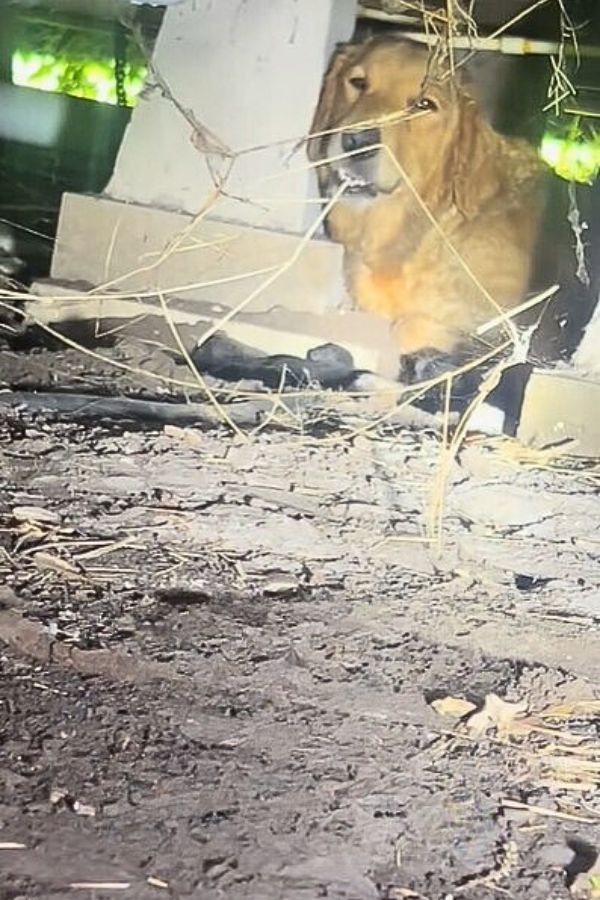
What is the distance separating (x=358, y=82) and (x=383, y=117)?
0.28 meters

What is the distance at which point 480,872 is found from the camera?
160 centimetres

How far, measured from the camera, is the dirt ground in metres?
1.59

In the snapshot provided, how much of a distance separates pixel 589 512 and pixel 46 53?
6.03 meters

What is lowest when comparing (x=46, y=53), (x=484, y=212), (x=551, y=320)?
(x=551, y=320)

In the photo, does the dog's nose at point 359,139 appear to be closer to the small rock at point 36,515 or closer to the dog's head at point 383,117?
the dog's head at point 383,117

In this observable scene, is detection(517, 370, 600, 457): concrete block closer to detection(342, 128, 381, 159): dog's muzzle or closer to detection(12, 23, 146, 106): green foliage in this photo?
detection(342, 128, 381, 159): dog's muzzle

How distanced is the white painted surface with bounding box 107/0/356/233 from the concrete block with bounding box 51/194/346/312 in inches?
3.9

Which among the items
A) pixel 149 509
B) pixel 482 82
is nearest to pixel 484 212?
pixel 482 82

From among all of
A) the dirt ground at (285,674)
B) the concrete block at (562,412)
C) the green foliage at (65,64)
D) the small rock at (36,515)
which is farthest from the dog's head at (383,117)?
the green foliage at (65,64)

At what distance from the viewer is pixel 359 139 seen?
15.6 feet

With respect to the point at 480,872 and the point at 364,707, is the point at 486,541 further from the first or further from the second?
the point at 480,872

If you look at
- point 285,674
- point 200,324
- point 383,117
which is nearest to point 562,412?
point 200,324

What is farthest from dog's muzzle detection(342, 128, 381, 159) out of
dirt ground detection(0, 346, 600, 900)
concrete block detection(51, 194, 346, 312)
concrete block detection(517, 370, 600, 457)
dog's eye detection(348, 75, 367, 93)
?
dirt ground detection(0, 346, 600, 900)

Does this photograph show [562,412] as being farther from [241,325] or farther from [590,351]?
[241,325]
